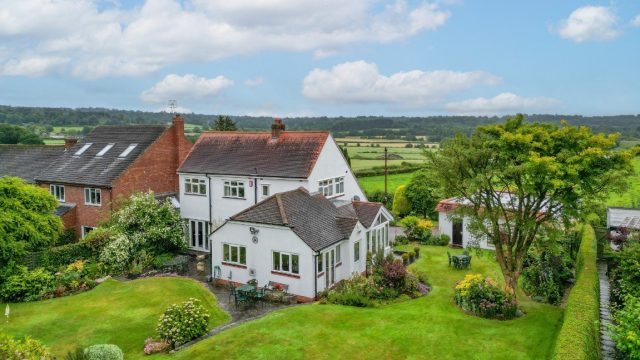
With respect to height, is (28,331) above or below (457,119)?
below

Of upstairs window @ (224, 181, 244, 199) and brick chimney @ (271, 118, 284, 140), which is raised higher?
brick chimney @ (271, 118, 284, 140)

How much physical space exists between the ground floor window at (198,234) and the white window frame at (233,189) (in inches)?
117

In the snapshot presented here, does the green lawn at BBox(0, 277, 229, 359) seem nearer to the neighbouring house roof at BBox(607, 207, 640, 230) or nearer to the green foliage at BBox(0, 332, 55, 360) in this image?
the green foliage at BBox(0, 332, 55, 360)

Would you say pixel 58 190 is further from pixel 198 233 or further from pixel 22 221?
pixel 198 233

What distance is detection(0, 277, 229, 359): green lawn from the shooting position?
58.1 ft

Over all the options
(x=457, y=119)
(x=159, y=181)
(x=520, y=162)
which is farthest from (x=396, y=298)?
(x=457, y=119)

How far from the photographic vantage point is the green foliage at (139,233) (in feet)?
87.1

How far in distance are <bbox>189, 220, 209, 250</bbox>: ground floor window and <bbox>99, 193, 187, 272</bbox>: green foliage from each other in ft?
5.92

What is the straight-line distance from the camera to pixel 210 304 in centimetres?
2091

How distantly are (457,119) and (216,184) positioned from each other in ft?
368

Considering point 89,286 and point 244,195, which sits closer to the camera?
point 89,286

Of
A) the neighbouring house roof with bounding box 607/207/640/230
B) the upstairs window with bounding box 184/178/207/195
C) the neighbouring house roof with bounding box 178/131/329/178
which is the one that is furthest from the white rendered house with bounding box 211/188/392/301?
the neighbouring house roof with bounding box 607/207/640/230

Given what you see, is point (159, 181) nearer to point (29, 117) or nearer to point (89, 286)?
point (89, 286)

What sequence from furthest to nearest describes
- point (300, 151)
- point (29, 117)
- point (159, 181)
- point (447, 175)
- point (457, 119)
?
point (457, 119) → point (29, 117) → point (159, 181) → point (300, 151) → point (447, 175)
